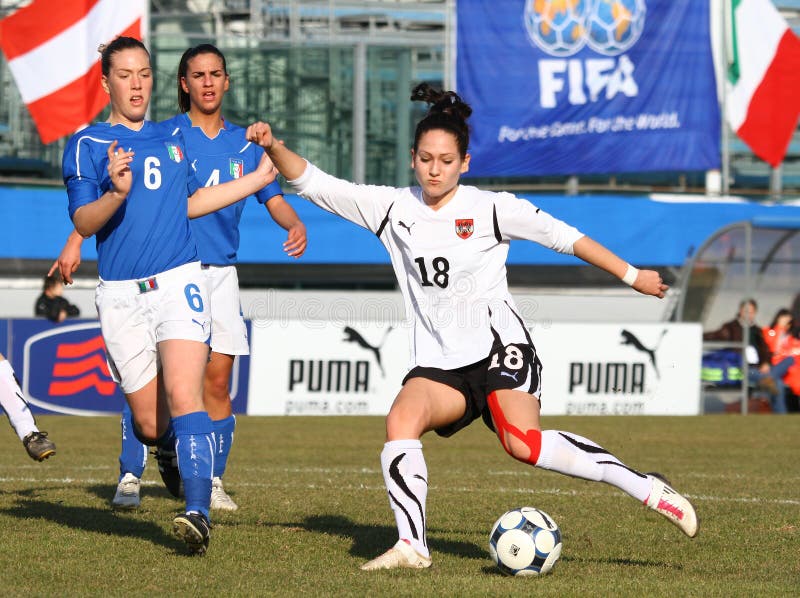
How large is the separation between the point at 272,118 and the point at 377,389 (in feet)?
28.0

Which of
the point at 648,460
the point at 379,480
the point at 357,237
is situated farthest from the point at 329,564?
the point at 357,237

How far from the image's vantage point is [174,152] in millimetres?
6285

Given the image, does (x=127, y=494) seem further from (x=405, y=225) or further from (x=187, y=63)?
(x=405, y=225)

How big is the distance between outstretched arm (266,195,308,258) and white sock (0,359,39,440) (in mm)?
1682

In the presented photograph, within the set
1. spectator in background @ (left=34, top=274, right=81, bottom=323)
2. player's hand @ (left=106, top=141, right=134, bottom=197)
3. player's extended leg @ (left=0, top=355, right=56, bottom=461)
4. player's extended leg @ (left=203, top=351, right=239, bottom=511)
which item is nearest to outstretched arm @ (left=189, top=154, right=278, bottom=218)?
player's hand @ (left=106, top=141, right=134, bottom=197)

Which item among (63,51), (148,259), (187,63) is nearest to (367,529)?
(148,259)

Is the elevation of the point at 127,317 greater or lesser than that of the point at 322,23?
lesser

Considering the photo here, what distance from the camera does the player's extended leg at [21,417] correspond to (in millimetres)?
7020

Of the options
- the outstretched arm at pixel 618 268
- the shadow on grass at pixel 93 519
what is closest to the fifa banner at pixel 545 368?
the shadow on grass at pixel 93 519

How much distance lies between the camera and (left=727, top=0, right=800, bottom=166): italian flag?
75.5ft

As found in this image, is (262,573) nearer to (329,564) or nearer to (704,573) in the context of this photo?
(329,564)

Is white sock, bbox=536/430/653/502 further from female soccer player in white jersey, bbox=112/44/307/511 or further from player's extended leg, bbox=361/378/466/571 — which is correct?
female soccer player in white jersey, bbox=112/44/307/511

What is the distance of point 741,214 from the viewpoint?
72.6 feet

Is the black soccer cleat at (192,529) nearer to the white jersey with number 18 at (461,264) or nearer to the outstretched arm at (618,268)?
the white jersey with number 18 at (461,264)
